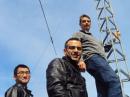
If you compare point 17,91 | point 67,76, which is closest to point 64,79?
point 67,76

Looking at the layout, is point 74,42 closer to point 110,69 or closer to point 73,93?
point 73,93

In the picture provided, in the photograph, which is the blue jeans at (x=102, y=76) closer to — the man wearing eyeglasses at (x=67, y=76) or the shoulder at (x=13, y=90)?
the shoulder at (x=13, y=90)

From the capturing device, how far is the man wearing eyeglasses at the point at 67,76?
3.79 metres

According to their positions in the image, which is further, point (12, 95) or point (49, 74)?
point (12, 95)

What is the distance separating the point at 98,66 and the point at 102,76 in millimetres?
147

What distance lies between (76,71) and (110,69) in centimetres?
190

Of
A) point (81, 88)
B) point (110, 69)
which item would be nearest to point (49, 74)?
point (81, 88)

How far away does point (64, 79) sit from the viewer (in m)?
3.90

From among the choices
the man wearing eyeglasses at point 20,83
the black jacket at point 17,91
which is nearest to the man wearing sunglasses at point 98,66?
the man wearing eyeglasses at point 20,83

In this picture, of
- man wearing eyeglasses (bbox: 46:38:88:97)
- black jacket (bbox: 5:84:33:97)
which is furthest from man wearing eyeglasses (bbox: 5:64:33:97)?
man wearing eyeglasses (bbox: 46:38:88:97)

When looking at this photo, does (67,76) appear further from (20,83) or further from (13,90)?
(20,83)

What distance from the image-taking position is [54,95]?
375 centimetres

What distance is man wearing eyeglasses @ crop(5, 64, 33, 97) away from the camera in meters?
4.66

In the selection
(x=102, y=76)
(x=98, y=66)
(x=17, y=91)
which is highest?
(x=98, y=66)
